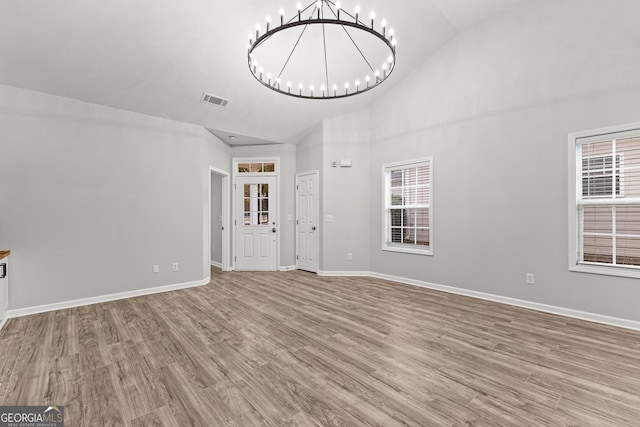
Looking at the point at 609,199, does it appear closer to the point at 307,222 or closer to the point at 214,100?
the point at 307,222

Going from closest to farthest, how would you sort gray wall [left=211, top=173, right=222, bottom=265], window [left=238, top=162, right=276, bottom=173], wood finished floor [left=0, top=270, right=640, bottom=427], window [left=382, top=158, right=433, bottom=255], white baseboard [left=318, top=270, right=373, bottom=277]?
wood finished floor [left=0, top=270, right=640, bottom=427] < window [left=382, top=158, right=433, bottom=255] < white baseboard [left=318, top=270, right=373, bottom=277] < window [left=238, top=162, right=276, bottom=173] < gray wall [left=211, top=173, right=222, bottom=265]

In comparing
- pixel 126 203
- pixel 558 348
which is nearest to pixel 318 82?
pixel 126 203

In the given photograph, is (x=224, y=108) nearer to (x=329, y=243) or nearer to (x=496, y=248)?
(x=329, y=243)

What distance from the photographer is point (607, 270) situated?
3.23 meters

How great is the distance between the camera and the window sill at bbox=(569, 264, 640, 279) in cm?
310

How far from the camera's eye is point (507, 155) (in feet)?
13.1

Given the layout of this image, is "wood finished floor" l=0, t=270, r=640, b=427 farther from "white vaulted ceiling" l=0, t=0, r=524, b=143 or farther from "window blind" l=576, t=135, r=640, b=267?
"white vaulted ceiling" l=0, t=0, r=524, b=143

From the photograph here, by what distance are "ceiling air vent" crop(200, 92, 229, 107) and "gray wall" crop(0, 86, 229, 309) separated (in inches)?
28.1

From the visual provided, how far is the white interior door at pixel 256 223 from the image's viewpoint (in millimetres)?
6445

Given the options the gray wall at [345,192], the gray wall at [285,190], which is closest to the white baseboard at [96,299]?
the gray wall at [285,190]

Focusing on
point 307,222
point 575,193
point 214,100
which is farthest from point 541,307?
point 214,100

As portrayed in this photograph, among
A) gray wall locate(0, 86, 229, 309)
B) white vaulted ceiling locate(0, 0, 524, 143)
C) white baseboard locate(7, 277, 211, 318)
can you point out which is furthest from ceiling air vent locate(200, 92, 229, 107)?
white baseboard locate(7, 277, 211, 318)

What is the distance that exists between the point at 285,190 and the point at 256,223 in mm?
991

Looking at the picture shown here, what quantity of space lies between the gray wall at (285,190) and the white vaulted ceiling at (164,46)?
1.38 meters
